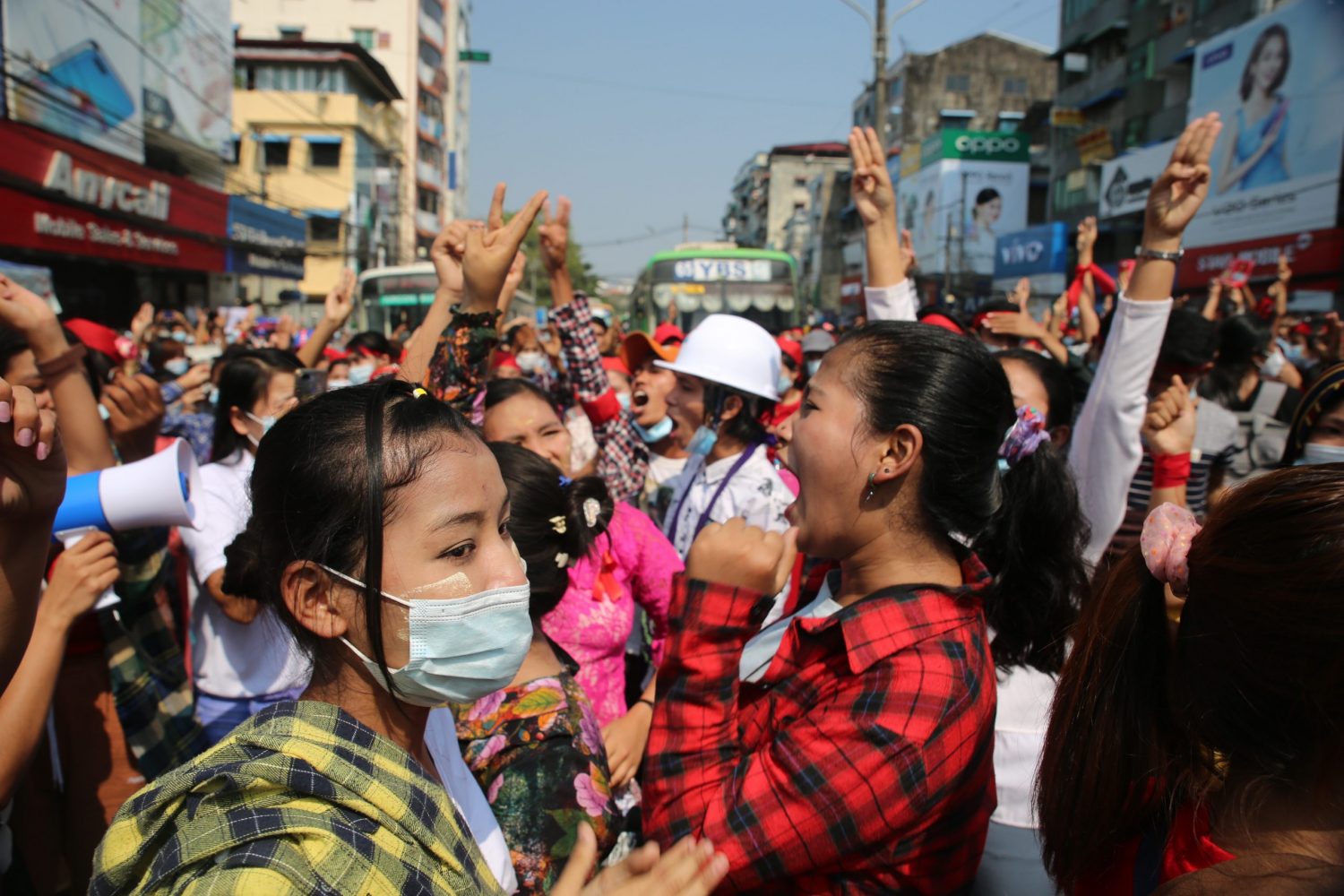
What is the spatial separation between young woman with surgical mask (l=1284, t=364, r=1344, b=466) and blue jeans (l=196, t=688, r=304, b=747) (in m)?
3.01

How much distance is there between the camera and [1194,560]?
1.27 m

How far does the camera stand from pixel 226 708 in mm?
2914

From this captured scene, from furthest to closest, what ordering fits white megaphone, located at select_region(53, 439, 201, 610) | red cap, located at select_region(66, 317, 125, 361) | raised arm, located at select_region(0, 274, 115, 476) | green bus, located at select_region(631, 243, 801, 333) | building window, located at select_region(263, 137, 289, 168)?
building window, located at select_region(263, 137, 289, 168) < green bus, located at select_region(631, 243, 801, 333) < red cap, located at select_region(66, 317, 125, 361) < raised arm, located at select_region(0, 274, 115, 476) < white megaphone, located at select_region(53, 439, 201, 610)

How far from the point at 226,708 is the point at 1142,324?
9.80 ft

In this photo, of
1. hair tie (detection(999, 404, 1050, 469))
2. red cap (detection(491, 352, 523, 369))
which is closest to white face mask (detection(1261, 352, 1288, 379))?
red cap (detection(491, 352, 523, 369))

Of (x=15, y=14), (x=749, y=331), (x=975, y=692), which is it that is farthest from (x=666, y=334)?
(x=15, y=14)

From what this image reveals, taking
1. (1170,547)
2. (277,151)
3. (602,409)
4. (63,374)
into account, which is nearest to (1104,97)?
(277,151)

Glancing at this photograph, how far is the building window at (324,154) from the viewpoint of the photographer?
42.7 metres

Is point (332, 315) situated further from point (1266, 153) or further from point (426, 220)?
point (426, 220)

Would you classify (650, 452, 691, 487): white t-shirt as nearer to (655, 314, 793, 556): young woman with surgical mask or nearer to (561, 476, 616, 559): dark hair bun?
(655, 314, 793, 556): young woman with surgical mask

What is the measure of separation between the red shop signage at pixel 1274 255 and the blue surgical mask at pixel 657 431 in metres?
17.5

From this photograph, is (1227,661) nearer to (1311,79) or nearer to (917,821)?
(917,821)

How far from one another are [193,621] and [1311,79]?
91.3 feet

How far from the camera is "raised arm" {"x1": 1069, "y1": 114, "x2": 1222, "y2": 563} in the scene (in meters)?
2.45
